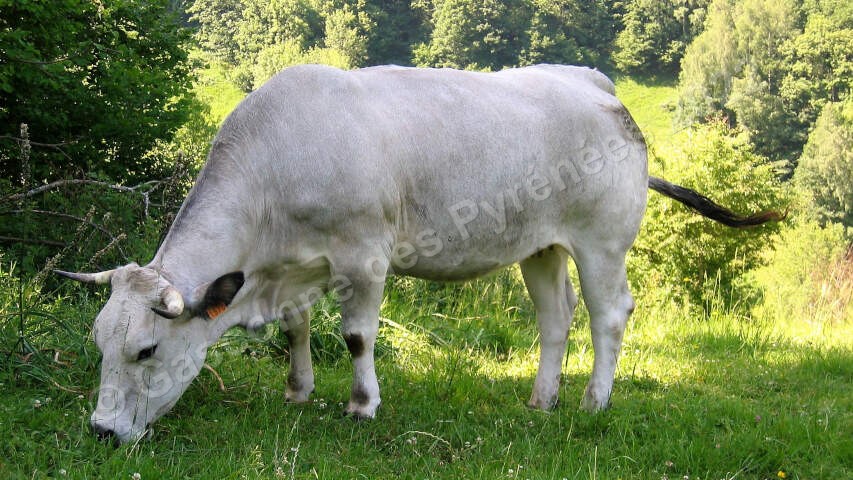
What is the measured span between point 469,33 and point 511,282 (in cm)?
6047

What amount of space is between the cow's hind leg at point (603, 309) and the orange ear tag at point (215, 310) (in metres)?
2.42

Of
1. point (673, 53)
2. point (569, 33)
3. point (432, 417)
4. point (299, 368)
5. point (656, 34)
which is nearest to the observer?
point (432, 417)

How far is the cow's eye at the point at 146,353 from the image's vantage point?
4.06 m

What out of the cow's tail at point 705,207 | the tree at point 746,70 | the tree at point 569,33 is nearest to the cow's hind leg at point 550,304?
the cow's tail at point 705,207

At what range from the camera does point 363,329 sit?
4.76 m

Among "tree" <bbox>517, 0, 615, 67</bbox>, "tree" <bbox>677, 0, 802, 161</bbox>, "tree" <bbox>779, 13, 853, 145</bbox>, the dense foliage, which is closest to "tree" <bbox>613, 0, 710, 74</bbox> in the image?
"tree" <bbox>517, 0, 615, 67</bbox>

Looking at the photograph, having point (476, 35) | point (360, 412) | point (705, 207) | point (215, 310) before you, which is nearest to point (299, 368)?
point (360, 412)

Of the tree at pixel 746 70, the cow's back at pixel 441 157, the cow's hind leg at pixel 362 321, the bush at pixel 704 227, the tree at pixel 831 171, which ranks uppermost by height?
the cow's back at pixel 441 157

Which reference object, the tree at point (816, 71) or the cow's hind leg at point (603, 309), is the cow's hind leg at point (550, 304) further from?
the tree at point (816, 71)

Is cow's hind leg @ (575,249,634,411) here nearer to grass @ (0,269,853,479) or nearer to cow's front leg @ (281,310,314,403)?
grass @ (0,269,853,479)

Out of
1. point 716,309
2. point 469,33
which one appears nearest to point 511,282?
point 716,309

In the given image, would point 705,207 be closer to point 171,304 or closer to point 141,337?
point 171,304

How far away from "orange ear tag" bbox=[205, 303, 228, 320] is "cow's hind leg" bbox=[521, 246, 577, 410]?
7.92 ft

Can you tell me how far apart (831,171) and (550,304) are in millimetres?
65571
